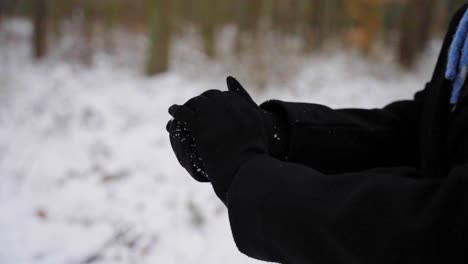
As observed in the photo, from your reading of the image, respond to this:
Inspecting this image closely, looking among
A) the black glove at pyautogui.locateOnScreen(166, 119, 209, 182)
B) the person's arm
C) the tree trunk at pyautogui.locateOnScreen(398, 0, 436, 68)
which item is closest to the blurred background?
the tree trunk at pyautogui.locateOnScreen(398, 0, 436, 68)

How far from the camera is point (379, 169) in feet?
2.47

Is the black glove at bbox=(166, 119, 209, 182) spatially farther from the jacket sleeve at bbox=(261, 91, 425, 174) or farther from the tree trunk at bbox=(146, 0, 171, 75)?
the tree trunk at bbox=(146, 0, 171, 75)

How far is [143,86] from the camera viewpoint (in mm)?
3697

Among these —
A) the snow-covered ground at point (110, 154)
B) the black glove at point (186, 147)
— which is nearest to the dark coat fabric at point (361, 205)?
the black glove at point (186, 147)

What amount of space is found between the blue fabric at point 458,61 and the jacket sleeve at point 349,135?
0.17 meters

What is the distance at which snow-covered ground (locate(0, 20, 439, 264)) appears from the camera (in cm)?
205

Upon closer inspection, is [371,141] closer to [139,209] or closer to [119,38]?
[139,209]

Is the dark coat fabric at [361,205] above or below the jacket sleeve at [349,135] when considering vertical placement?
below

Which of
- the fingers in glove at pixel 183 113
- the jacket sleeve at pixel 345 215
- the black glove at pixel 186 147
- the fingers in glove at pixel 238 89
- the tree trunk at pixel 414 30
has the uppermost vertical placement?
the tree trunk at pixel 414 30

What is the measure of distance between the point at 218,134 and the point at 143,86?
3284 millimetres

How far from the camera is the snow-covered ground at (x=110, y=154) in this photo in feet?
6.72

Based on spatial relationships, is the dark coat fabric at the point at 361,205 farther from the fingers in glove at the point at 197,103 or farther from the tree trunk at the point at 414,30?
the tree trunk at the point at 414,30

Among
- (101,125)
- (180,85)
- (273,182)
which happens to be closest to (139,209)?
(101,125)

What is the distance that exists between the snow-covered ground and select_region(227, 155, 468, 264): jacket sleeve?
4.02ft
